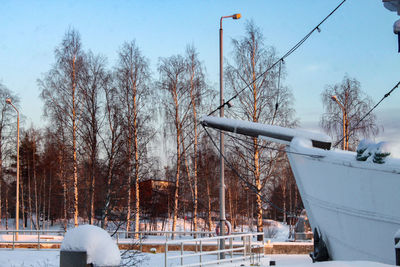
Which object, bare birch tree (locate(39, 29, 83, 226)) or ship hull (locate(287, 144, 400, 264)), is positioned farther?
bare birch tree (locate(39, 29, 83, 226))

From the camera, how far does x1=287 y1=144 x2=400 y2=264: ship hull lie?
955cm

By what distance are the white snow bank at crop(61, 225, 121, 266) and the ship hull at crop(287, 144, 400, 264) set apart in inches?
274

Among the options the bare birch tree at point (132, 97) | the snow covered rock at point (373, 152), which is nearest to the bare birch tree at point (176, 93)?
the bare birch tree at point (132, 97)

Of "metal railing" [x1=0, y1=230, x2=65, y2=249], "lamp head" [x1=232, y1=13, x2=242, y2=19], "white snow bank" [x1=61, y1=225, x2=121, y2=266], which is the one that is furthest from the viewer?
"metal railing" [x1=0, y1=230, x2=65, y2=249]

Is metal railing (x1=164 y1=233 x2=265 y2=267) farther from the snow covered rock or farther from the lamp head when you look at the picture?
the lamp head

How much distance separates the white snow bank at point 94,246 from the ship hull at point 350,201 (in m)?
6.96

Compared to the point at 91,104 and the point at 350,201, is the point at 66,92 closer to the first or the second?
the point at 91,104

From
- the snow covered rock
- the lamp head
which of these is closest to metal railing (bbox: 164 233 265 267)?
the snow covered rock

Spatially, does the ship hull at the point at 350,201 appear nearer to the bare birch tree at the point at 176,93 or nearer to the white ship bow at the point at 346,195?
the white ship bow at the point at 346,195

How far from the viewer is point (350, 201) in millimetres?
10500

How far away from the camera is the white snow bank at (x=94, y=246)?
3775mm

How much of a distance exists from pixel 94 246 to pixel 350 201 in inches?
308

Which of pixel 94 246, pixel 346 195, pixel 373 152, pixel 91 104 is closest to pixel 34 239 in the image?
pixel 91 104

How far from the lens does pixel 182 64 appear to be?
27734 mm
